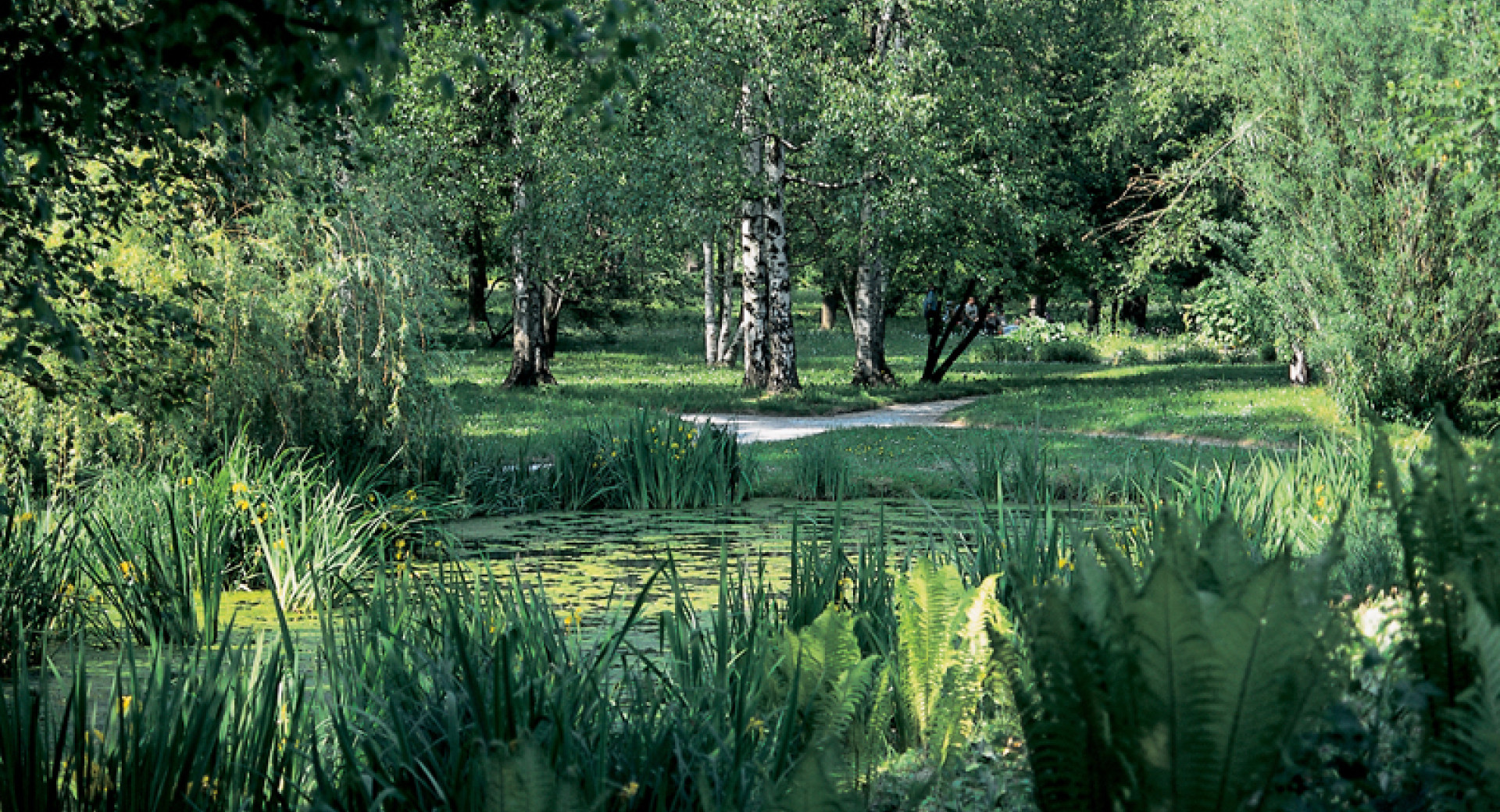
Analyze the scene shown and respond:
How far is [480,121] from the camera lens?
76.3 ft

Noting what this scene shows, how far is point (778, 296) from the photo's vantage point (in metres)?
22.2

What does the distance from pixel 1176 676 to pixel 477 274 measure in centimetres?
3610

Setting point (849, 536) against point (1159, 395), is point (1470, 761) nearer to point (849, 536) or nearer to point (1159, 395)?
point (849, 536)

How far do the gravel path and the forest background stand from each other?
1906mm

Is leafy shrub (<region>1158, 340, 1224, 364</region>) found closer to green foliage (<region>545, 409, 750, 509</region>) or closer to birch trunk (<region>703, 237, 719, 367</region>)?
birch trunk (<region>703, 237, 719, 367</region>)

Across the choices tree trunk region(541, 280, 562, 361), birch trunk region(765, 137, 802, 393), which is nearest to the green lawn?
birch trunk region(765, 137, 802, 393)

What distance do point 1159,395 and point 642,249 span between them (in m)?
9.53

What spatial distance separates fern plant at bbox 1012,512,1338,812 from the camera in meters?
2.29

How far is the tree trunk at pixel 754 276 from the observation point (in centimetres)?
2200

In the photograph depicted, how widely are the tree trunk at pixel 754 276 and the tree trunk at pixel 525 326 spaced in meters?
3.75

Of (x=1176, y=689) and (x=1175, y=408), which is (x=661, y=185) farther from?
(x=1176, y=689)

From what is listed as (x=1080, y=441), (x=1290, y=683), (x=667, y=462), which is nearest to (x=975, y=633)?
(x=1290, y=683)

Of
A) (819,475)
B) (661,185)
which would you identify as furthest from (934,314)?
(819,475)

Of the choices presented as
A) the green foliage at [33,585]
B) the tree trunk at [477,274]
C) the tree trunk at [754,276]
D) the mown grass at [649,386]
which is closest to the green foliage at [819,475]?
the mown grass at [649,386]
